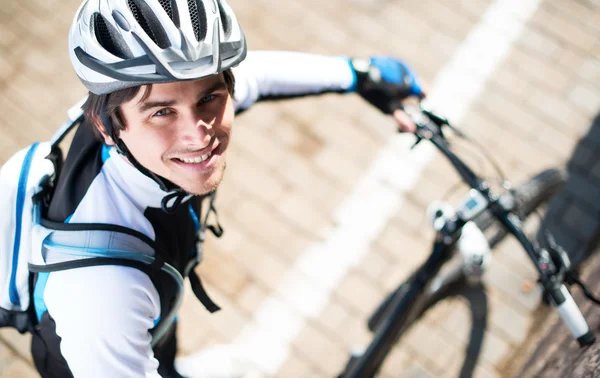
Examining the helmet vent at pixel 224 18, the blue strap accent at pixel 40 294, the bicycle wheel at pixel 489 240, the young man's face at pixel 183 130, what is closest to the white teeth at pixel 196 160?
the young man's face at pixel 183 130

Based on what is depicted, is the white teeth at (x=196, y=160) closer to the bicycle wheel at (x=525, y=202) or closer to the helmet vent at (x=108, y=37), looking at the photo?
the helmet vent at (x=108, y=37)

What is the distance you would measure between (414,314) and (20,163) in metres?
2.65

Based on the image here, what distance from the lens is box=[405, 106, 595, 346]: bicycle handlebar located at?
7.69 ft

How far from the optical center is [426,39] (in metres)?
5.43

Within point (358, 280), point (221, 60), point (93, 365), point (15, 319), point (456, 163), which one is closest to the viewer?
point (93, 365)

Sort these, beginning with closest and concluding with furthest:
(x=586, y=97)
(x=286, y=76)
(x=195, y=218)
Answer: (x=195, y=218), (x=286, y=76), (x=586, y=97)

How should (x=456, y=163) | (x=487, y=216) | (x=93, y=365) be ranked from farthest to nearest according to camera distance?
(x=487, y=216) → (x=456, y=163) → (x=93, y=365)

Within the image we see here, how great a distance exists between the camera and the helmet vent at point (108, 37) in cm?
191

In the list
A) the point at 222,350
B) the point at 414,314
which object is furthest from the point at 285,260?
the point at 414,314

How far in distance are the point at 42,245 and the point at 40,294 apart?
21 cm

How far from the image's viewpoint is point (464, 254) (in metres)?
3.44

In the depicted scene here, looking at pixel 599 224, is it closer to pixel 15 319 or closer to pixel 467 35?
pixel 467 35

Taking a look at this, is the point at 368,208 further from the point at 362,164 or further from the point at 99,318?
the point at 99,318

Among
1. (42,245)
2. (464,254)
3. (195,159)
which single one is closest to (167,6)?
(195,159)
